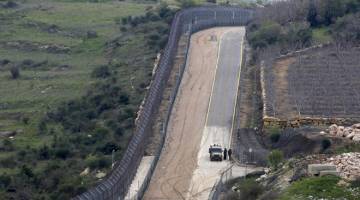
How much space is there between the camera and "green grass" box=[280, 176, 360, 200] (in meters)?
58.5

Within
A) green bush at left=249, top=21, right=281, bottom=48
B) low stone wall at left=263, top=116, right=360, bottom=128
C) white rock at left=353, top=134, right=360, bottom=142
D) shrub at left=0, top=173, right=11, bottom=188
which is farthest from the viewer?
green bush at left=249, top=21, right=281, bottom=48

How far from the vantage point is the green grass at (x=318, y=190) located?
5850 centimetres

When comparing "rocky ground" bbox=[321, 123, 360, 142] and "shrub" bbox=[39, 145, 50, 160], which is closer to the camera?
"rocky ground" bbox=[321, 123, 360, 142]

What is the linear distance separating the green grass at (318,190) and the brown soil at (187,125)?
11413 mm

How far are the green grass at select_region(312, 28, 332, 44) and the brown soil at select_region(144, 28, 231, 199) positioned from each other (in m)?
8.46

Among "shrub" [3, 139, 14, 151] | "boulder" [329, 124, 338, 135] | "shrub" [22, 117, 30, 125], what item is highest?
"boulder" [329, 124, 338, 135]

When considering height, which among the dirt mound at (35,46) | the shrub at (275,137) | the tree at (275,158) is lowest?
the dirt mound at (35,46)

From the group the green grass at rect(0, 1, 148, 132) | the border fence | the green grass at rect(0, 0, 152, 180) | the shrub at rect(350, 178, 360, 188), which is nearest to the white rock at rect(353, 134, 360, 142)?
the shrub at rect(350, 178, 360, 188)

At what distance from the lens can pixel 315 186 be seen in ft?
197

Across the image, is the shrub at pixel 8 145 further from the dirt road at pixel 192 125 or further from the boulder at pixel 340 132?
the boulder at pixel 340 132

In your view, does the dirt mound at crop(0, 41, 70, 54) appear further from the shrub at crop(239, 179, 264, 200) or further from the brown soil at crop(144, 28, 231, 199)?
the shrub at crop(239, 179, 264, 200)

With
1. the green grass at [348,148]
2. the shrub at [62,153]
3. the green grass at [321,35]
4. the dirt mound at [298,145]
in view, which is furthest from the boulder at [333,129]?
the green grass at [321,35]

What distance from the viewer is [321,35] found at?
11169cm

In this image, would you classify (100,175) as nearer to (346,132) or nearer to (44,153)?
(44,153)
